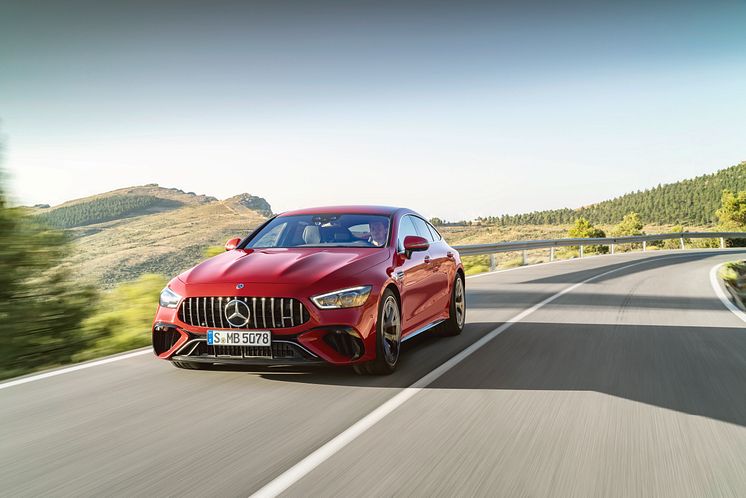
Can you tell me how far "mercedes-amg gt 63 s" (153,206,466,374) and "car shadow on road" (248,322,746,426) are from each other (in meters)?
→ 0.47

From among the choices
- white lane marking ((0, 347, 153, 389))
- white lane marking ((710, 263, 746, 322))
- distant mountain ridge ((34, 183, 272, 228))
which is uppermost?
distant mountain ridge ((34, 183, 272, 228))

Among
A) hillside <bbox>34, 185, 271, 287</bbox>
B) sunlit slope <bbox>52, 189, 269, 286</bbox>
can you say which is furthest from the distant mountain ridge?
sunlit slope <bbox>52, 189, 269, 286</bbox>

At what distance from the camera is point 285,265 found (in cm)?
652

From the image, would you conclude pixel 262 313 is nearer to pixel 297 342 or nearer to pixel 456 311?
pixel 297 342

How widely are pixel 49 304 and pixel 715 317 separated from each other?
9.49 m

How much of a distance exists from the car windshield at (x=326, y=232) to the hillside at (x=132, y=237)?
5.83 ft

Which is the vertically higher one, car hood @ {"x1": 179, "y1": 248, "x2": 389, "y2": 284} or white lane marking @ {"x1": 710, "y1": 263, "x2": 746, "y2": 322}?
car hood @ {"x1": 179, "y1": 248, "x2": 389, "y2": 284}

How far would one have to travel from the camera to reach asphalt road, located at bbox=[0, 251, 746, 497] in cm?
386

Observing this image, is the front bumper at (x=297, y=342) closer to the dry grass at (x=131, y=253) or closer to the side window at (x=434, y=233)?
the dry grass at (x=131, y=253)

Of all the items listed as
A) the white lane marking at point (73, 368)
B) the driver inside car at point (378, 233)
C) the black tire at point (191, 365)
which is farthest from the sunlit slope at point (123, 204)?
the black tire at point (191, 365)

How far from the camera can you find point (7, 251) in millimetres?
7695

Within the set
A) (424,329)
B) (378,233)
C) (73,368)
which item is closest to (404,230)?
(378,233)

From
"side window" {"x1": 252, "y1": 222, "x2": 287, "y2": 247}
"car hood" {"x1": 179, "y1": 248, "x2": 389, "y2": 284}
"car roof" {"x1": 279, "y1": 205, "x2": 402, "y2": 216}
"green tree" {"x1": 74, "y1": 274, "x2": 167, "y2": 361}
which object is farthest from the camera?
"green tree" {"x1": 74, "y1": 274, "x2": 167, "y2": 361}

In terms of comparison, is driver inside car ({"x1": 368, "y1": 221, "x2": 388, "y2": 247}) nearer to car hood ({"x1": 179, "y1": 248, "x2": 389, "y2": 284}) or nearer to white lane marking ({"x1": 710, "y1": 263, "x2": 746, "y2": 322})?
car hood ({"x1": 179, "y1": 248, "x2": 389, "y2": 284})
